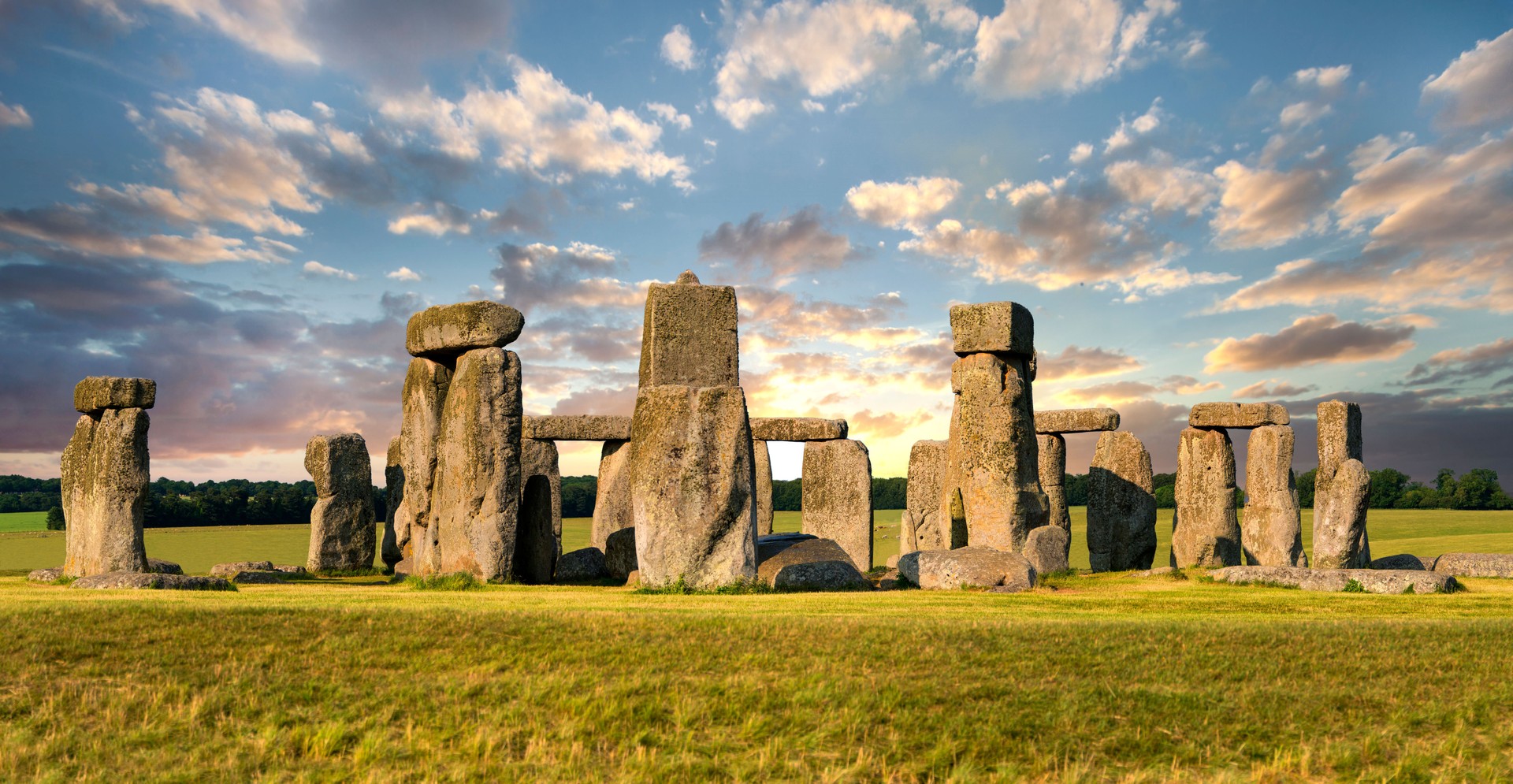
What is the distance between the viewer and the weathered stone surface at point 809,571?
13906 mm

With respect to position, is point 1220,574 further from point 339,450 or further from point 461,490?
point 339,450

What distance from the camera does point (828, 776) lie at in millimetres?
5801

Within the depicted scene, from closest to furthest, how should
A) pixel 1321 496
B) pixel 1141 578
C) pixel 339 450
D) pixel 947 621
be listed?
pixel 947 621 → pixel 1141 578 → pixel 1321 496 → pixel 339 450

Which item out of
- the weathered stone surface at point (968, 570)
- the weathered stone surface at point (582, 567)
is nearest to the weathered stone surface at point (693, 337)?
the weathered stone surface at point (968, 570)

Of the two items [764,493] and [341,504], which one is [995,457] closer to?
[764,493]

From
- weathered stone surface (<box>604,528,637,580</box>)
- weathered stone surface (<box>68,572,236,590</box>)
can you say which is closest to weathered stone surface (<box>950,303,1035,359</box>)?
weathered stone surface (<box>604,528,637,580</box>)

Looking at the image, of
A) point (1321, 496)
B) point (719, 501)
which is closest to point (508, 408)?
point (719, 501)

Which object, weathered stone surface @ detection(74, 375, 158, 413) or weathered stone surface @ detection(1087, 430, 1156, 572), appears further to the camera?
weathered stone surface @ detection(1087, 430, 1156, 572)

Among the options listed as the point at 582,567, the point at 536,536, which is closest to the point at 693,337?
the point at 536,536

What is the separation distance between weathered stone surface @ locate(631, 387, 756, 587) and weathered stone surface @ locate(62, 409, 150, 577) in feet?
28.9

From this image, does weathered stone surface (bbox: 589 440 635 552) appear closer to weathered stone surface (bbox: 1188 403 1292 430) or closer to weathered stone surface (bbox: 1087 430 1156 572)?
weathered stone surface (bbox: 1087 430 1156 572)

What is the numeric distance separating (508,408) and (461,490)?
138 centimetres

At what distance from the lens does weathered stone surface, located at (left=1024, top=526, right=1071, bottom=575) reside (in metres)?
17.4

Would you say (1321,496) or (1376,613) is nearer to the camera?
(1376,613)
